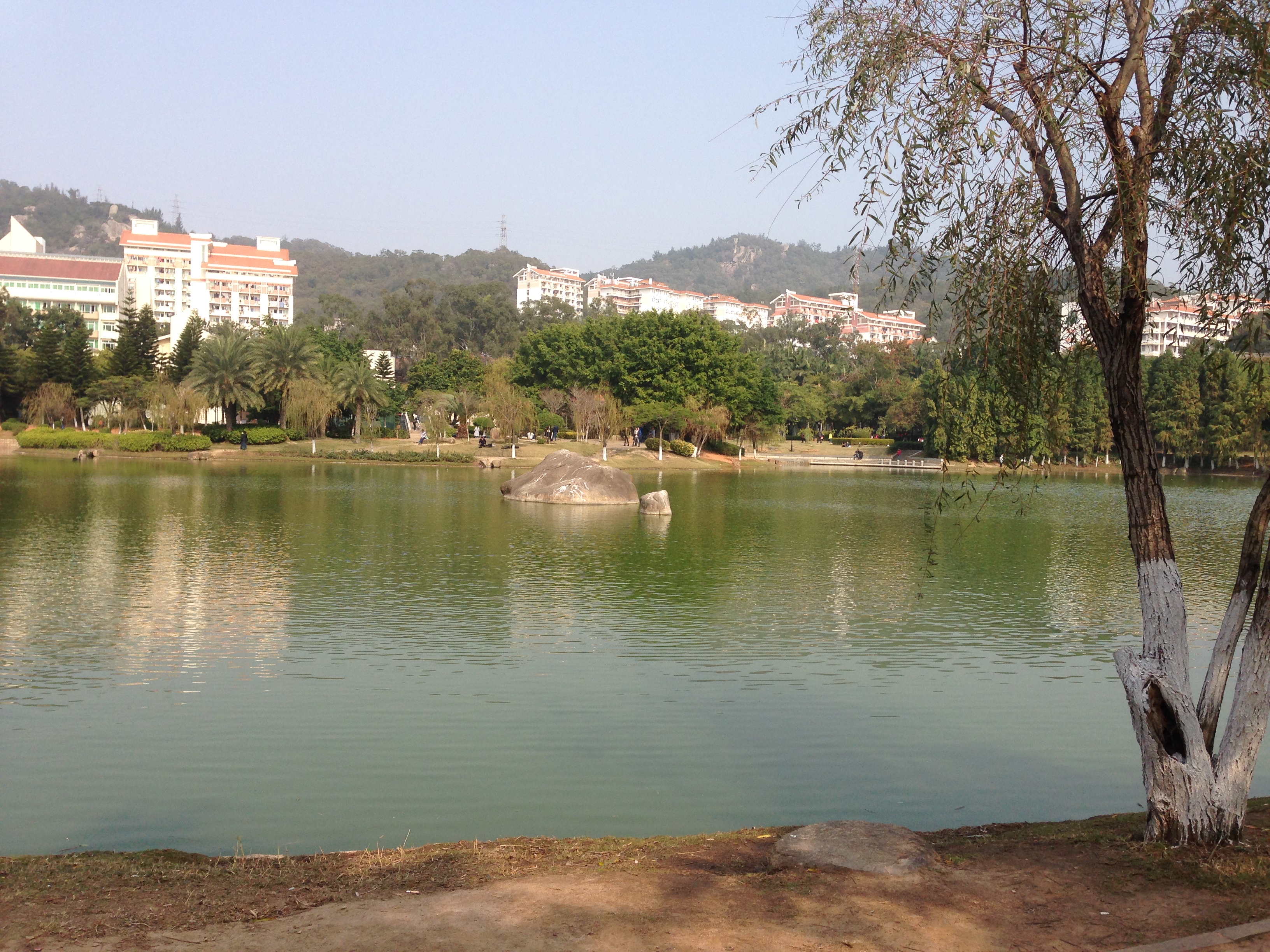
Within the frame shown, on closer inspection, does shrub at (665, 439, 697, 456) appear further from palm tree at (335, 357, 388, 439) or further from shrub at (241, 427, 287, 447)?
shrub at (241, 427, 287, 447)

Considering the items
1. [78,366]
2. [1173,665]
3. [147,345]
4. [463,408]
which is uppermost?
[147,345]

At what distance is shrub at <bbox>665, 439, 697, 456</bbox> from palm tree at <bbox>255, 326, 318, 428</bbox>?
2439 cm

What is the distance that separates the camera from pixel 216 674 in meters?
12.1

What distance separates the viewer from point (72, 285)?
119 meters

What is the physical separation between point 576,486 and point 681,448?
3596 centimetres

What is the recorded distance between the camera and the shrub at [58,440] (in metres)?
61.5

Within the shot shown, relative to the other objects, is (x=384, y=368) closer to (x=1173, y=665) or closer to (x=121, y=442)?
(x=121, y=442)

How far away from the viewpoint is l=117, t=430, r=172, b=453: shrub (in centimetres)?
6088

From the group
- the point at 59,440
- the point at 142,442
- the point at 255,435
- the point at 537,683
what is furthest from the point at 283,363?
the point at 537,683

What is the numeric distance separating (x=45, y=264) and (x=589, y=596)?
12344 cm

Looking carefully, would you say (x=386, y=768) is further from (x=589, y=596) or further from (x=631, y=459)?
(x=631, y=459)

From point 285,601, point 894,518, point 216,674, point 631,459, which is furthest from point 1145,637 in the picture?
point 631,459

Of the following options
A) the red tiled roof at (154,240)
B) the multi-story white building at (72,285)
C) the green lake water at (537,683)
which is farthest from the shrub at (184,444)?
the red tiled roof at (154,240)

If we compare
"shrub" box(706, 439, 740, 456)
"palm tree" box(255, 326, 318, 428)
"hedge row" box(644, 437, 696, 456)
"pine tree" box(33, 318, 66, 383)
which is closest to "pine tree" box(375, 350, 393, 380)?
"palm tree" box(255, 326, 318, 428)
